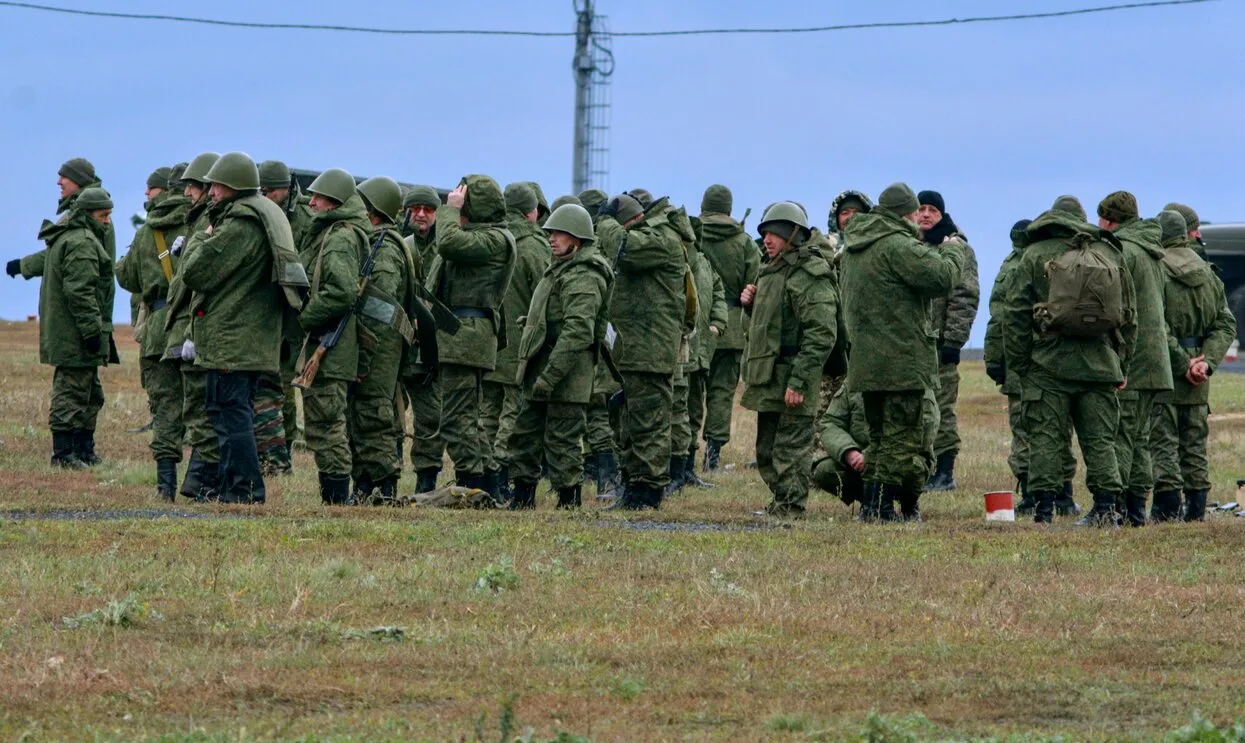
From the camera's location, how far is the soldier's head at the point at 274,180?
14.2 m

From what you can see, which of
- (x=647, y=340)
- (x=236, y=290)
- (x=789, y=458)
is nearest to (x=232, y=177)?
(x=236, y=290)

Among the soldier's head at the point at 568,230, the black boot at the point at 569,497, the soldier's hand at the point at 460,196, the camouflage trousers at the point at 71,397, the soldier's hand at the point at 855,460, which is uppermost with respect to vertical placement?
the soldier's hand at the point at 460,196

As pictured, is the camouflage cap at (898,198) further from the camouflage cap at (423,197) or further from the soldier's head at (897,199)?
the camouflage cap at (423,197)

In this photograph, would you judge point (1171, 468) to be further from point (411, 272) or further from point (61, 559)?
point (61, 559)

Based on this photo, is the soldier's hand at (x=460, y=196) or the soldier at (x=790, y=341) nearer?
the soldier at (x=790, y=341)

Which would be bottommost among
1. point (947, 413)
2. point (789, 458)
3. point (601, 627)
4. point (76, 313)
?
point (601, 627)

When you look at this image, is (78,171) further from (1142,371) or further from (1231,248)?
(1231,248)

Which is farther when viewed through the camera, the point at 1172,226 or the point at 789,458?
the point at 1172,226

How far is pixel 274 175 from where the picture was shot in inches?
563

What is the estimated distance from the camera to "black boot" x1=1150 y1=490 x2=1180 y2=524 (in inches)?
589

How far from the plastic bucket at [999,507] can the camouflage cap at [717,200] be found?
4.76 m

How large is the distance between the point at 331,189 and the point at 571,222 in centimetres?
156

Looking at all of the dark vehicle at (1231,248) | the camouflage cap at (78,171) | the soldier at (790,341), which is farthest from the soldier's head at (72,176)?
the dark vehicle at (1231,248)

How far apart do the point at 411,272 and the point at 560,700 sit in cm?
696
